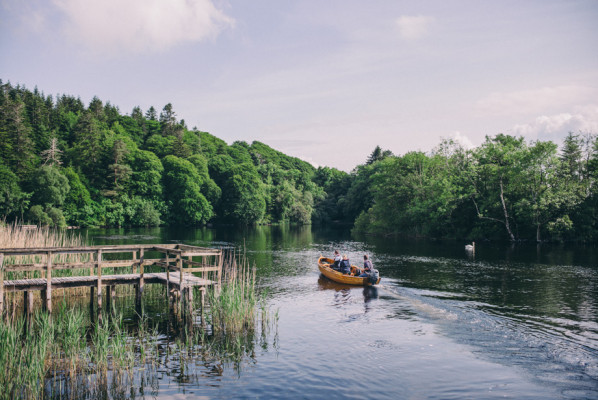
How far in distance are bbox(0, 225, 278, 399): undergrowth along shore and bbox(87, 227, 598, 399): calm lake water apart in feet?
1.40

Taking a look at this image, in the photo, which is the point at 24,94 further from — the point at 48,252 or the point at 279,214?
the point at 48,252

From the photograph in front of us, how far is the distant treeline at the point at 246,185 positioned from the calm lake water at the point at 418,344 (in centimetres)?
2711

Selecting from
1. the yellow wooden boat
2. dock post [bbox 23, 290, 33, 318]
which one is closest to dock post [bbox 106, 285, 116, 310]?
dock post [bbox 23, 290, 33, 318]

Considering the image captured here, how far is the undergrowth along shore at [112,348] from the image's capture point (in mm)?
9711

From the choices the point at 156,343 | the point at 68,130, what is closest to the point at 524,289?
the point at 156,343

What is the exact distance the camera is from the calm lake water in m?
11.3

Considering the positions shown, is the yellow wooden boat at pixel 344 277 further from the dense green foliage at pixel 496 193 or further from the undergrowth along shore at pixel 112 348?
the dense green foliage at pixel 496 193

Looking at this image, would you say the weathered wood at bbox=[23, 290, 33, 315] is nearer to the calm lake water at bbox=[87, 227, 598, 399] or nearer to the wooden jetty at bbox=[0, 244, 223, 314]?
the wooden jetty at bbox=[0, 244, 223, 314]

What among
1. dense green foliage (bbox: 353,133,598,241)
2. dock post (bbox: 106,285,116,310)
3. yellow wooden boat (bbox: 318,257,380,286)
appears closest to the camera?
dock post (bbox: 106,285,116,310)

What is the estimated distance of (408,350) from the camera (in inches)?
580

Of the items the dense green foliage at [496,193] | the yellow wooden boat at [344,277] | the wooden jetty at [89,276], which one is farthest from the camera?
the dense green foliage at [496,193]

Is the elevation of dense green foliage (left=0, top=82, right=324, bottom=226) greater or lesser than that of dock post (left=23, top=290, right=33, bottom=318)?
greater

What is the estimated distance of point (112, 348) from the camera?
516 inches

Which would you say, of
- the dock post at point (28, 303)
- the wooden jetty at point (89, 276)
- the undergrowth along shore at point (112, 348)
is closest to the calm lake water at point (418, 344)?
the undergrowth along shore at point (112, 348)
